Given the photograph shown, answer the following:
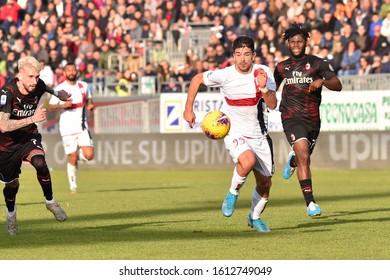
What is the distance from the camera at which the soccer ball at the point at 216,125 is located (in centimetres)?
1438

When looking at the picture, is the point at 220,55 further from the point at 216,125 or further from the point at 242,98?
the point at 216,125

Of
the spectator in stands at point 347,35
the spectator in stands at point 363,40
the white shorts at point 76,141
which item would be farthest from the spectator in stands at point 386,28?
the white shorts at point 76,141

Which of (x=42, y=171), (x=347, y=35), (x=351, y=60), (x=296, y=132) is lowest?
(x=351, y=60)

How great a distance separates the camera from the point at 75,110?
2458cm

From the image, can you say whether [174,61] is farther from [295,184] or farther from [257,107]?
[257,107]

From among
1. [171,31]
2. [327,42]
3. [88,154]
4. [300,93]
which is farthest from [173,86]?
[300,93]

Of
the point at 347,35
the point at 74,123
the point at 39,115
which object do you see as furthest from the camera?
the point at 347,35

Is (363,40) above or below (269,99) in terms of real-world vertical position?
below

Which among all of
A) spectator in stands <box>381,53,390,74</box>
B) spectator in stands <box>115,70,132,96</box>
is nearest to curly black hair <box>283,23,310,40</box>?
spectator in stands <box>381,53,390,74</box>

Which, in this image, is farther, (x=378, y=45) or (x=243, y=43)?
(x=378, y=45)

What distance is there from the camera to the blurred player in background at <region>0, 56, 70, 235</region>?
1442 cm

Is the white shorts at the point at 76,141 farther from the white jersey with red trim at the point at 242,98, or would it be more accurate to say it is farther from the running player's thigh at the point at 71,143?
the white jersey with red trim at the point at 242,98

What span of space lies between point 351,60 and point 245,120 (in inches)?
664

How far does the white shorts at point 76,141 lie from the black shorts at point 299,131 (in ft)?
26.1
